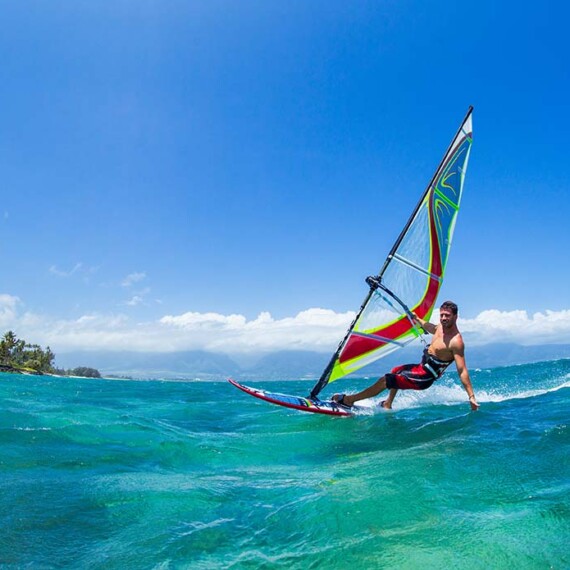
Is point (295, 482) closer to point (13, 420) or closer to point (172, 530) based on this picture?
point (172, 530)

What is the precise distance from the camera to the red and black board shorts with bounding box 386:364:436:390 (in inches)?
365

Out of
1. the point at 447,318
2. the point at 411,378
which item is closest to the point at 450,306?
the point at 447,318

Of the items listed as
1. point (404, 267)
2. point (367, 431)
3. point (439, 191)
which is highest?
point (439, 191)

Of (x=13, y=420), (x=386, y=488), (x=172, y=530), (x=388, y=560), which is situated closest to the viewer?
(x=388, y=560)

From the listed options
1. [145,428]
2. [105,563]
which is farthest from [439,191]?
[105,563]

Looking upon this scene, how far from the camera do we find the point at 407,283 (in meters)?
10.3

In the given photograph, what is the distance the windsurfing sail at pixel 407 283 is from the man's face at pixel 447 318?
1.78 meters

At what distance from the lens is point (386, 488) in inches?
173

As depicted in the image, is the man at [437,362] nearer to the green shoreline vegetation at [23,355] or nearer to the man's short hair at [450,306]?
the man's short hair at [450,306]

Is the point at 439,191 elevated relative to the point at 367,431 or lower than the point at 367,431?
elevated

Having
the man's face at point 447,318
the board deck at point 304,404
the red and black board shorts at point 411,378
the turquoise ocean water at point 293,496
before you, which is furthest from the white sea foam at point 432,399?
the man's face at point 447,318

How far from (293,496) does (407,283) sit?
6870mm

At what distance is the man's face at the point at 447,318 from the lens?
8.22 meters

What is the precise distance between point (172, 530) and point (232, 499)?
0.90 m
